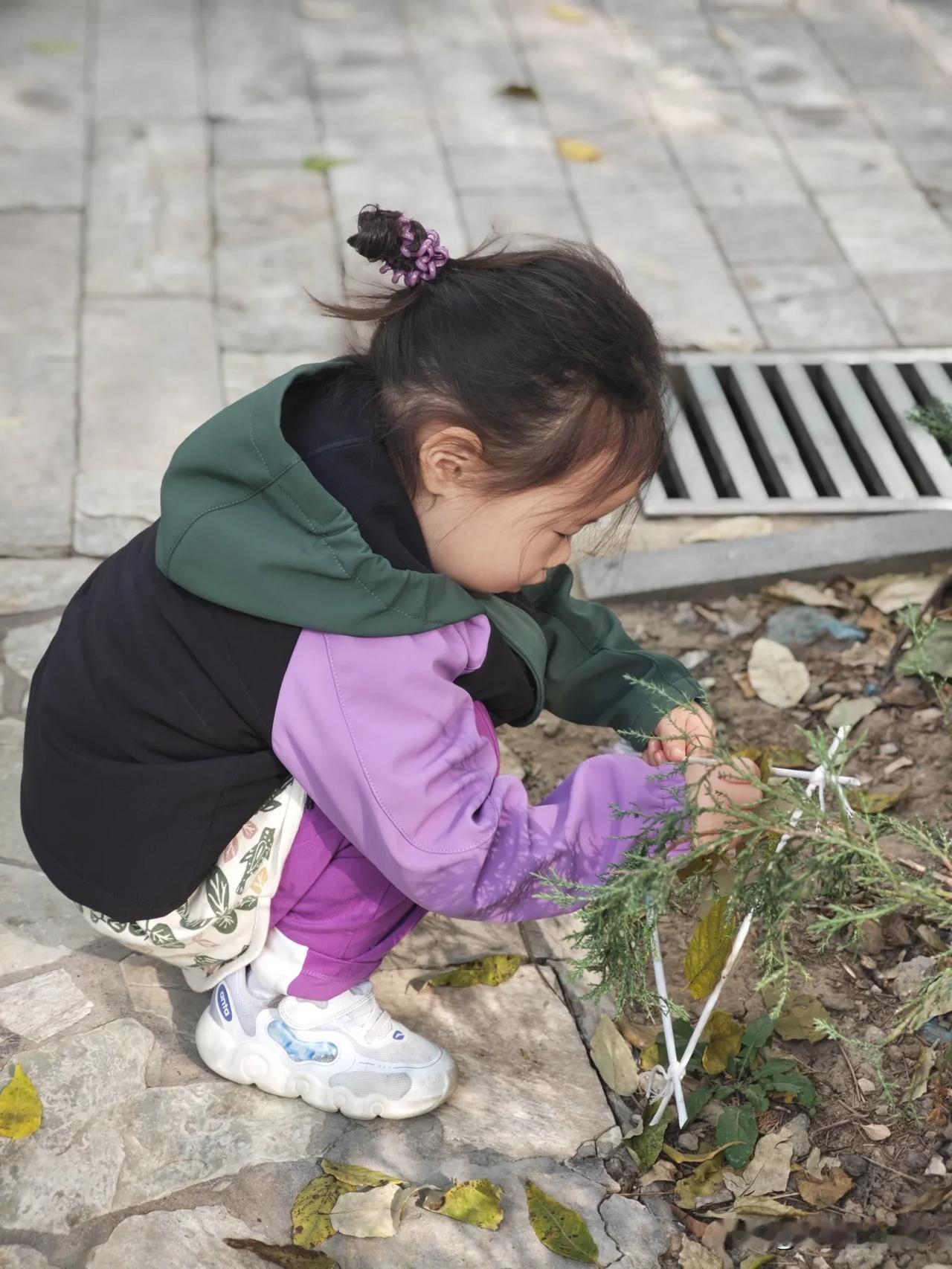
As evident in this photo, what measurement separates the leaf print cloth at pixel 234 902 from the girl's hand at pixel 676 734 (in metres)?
0.50

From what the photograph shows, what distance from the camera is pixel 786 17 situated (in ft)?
18.1

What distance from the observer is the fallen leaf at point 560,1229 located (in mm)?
1887

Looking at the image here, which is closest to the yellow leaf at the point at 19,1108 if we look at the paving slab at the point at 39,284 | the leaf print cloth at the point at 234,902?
the leaf print cloth at the point at 234,902

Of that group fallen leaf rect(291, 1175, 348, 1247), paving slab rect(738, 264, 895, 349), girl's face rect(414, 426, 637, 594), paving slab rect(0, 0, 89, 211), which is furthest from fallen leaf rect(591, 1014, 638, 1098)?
paving slab rect(0, 0, 89, 211)

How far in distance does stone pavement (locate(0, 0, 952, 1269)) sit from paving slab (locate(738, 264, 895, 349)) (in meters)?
0.01

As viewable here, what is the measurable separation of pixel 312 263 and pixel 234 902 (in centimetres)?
253

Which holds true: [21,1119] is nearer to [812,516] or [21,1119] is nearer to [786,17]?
[812,516]

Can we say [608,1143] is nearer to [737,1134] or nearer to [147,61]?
[737,1134]

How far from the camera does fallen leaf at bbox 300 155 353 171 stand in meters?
4.49

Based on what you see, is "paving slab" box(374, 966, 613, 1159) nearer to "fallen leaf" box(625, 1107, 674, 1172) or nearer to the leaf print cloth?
"fallen leaf" box(625, 1107, 674, 1172)

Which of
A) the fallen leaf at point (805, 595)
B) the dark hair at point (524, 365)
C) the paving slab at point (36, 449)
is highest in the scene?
the dark hair at point (524, 365)

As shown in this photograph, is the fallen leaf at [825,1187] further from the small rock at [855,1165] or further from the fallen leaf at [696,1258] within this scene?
the fallen leaf at [696,1258]

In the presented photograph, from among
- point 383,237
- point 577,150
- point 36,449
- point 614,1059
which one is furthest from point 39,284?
→ point 614,1059

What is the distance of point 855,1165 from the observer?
201 centimetres
